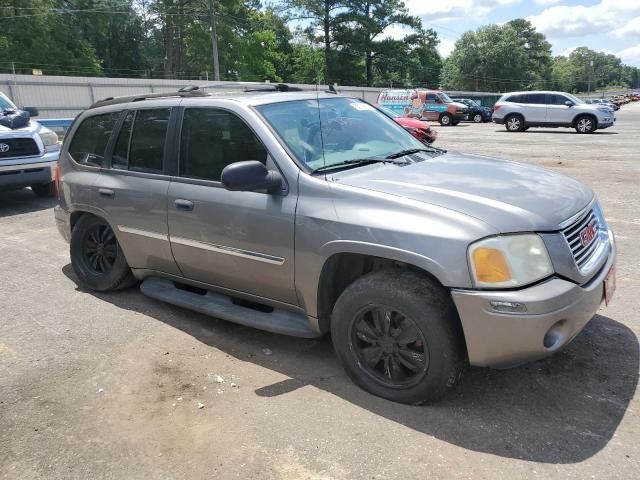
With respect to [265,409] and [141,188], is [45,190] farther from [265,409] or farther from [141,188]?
[265,409]

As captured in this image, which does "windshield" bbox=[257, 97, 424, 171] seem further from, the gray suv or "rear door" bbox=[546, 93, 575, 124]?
"rear door" bbox=[546, 93, 575, 124]

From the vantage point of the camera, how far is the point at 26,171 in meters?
8.43

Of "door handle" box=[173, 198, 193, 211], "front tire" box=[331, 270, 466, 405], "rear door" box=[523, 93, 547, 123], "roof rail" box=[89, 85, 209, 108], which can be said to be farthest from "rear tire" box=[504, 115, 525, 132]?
"front tire" box=[331, 270, 466, 405]

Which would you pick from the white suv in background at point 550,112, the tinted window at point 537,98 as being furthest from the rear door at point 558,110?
the tinted window at point 537,98

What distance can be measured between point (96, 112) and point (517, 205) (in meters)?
3.74

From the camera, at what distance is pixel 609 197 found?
27.1ft

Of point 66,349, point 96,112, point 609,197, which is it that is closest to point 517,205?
point 66,349

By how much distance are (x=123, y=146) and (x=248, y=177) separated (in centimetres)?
181

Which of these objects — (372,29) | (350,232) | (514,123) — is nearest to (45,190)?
(350,232)

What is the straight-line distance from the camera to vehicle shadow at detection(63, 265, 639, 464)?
2.68 metres

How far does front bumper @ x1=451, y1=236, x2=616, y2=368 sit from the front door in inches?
44.5

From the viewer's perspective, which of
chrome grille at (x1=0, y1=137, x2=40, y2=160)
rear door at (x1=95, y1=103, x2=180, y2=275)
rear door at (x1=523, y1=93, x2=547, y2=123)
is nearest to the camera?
rear door at (x1=95, y1=103, x2=180, y2=275)

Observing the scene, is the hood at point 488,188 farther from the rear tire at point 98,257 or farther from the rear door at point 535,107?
the rear door at point 535,107

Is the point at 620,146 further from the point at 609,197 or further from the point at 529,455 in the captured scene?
the point at 529,455
